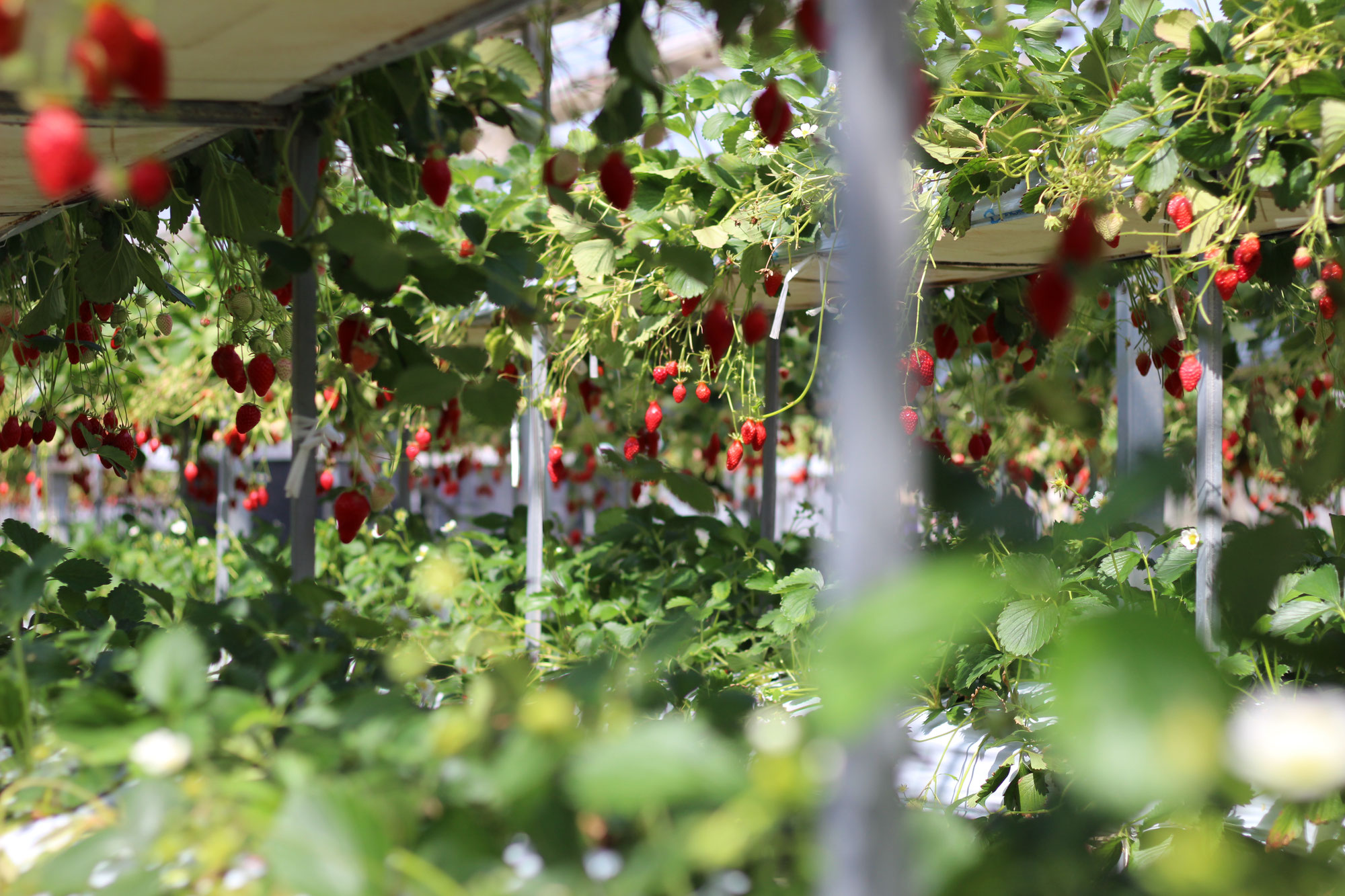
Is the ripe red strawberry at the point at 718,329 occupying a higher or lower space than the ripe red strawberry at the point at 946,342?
higher

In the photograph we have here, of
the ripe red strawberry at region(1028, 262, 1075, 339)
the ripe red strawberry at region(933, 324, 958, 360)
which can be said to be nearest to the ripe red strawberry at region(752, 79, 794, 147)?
the ripe red strawberry at region(1028, 262, 1075, 339)

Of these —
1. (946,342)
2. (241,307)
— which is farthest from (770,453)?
(241,307)

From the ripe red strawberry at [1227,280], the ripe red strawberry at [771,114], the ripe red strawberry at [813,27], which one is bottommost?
the ripe red strawberry at [1227,280]

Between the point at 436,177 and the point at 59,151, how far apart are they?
1.65 ft

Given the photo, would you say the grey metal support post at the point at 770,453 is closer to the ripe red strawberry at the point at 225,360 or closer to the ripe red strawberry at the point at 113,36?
the ripe red strawberry at the point at 225,360

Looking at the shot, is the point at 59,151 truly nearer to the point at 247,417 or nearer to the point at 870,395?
the point at 870,395

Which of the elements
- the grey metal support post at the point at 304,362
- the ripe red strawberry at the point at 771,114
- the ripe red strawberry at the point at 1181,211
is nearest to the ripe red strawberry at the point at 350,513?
the grey metal support post at the point at 304,362

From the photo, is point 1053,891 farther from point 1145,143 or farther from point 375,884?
point 1145,143

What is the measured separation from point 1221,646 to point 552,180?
135 cm

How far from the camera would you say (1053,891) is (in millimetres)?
536

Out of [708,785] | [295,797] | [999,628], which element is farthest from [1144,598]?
[295,797]

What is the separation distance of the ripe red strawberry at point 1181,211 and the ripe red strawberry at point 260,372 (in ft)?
3.91

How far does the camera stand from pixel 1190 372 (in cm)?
149

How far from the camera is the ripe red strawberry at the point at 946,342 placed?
7.98ft
